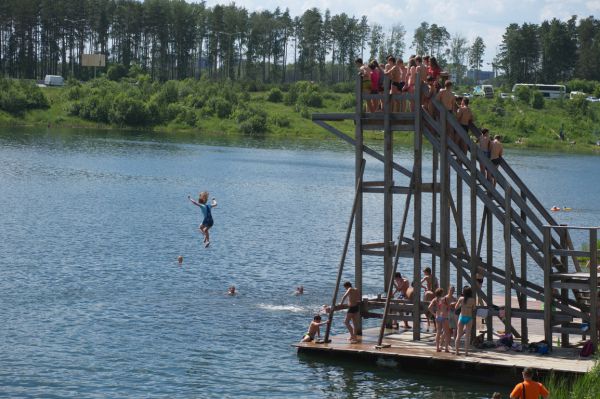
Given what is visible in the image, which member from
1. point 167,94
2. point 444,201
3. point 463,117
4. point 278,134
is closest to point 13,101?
point 167,94

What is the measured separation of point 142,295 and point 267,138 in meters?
113

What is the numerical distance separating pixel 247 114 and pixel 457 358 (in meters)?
135

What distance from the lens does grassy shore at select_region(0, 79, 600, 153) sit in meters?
158

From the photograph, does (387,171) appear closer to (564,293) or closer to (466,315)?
(466,315)

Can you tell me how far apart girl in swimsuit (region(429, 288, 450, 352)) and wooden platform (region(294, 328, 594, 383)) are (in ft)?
1.48

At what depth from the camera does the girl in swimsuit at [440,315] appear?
30.5 m

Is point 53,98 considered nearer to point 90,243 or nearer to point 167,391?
point 90,243

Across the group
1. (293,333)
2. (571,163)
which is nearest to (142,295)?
(293,333)

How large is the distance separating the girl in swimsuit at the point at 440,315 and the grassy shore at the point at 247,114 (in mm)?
116527

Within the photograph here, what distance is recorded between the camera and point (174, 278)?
157ft

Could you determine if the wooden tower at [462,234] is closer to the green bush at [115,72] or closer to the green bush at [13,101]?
the green bush at [13,101]

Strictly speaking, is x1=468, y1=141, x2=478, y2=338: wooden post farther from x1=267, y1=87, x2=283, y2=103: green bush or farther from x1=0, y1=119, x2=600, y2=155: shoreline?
x1=267, y1=87, x2=283, y2=103: green bush

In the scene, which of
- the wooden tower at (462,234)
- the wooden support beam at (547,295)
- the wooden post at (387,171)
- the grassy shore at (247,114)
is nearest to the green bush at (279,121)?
the grassy shore at (247,114)

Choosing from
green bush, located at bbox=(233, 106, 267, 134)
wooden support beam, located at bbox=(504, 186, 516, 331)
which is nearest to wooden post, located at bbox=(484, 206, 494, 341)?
wooden support beam, located at bbox=(504, 186, 516, 331)
